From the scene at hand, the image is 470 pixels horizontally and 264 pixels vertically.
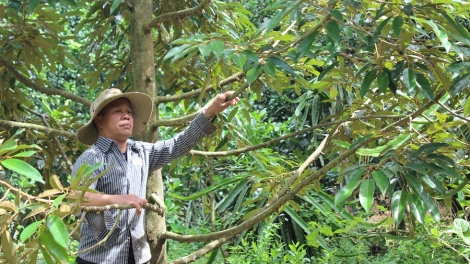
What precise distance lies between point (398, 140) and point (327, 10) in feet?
1.20

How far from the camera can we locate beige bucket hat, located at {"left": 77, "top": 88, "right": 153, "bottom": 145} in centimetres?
194

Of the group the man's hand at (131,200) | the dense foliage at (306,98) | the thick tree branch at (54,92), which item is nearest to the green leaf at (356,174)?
the dense foliage at (306,98)

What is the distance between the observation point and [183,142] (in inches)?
80.2

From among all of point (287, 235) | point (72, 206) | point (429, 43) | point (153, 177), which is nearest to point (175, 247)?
point (287, 235)

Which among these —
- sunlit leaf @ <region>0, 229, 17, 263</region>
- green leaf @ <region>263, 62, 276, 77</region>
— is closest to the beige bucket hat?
green leaf @ <region>263, 62, 276, 77</region>

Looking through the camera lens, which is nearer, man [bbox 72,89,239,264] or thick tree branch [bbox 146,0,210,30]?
man [bbox 72,89,239,264]

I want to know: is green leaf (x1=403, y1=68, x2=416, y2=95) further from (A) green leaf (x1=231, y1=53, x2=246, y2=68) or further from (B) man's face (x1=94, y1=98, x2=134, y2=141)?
(B) man's face (x1=94, y1=98, x2=134, y2=141)

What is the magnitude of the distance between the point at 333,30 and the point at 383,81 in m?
0.20

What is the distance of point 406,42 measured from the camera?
1.53 m

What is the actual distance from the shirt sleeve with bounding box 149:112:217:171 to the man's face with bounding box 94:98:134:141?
123mm

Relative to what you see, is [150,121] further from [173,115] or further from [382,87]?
[173,115]

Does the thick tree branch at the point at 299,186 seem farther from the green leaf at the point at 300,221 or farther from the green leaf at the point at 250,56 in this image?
the green leaf at the point at 300,221

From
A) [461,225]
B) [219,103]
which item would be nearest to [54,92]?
[219,103]

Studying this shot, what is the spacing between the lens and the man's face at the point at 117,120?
194 cm
